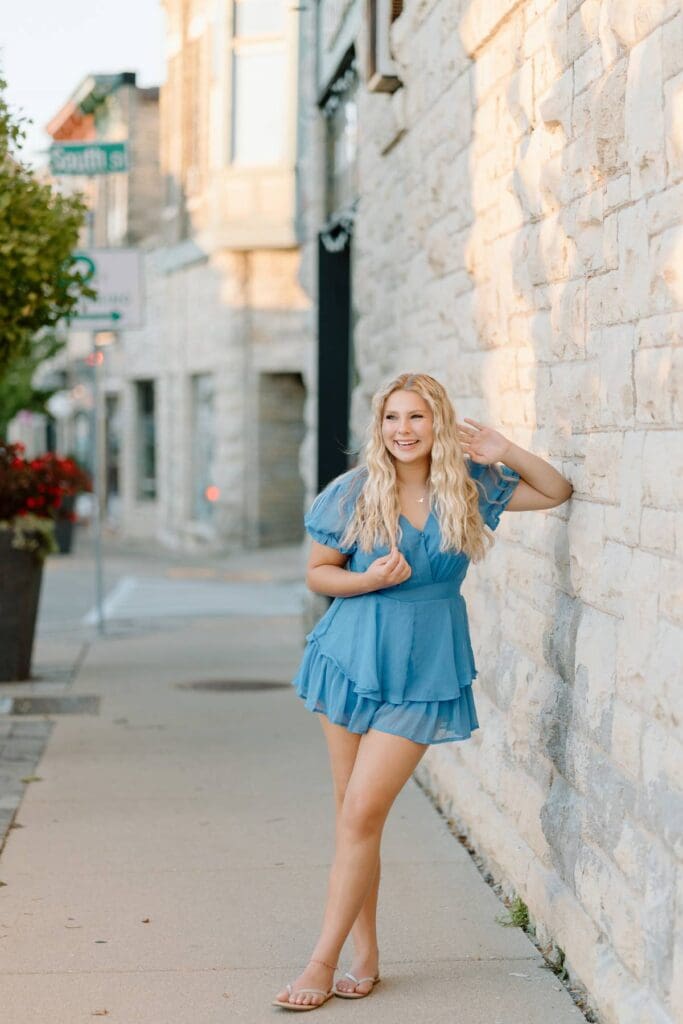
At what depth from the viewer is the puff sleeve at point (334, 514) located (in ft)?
15.5

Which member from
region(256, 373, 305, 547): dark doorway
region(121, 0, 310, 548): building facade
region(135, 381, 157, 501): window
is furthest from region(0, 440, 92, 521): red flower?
region(135, 381, 157, 501): window

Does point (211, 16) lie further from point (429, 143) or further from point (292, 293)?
point (429, 143)

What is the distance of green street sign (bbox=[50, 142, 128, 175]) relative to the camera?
12.5 metres

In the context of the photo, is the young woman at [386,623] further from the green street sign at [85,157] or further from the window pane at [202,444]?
the window pane at [202,444]

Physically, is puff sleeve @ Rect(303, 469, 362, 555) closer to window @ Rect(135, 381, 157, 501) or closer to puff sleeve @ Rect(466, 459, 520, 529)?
puff sleeve @ Rect(466, 459, 520, 529)

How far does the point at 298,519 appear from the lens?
79.1ft

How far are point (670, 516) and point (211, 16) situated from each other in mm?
21630

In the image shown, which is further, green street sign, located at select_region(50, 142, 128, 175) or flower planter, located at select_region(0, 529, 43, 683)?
green street sign, located at select_region(50, 142, 128, 175)

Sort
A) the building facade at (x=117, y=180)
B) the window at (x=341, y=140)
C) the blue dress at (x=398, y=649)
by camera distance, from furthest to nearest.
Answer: the building facade at (x=117, y=180)
the window at (x=341, y=140)
the blue dress at (x=398, y=649)

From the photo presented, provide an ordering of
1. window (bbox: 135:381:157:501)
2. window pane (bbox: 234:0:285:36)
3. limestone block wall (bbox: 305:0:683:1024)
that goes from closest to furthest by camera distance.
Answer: limestone block wall (bbox: 305:0:683:1024), window pane (bbox: 234:0:285:36), window (bbox: 135:381:157:501)

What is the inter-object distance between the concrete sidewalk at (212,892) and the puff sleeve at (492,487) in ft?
4.67

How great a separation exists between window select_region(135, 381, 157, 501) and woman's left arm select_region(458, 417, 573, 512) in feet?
88.7

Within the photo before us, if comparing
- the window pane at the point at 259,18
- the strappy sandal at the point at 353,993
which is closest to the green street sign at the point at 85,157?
the strappy sandal at the point at 353,993

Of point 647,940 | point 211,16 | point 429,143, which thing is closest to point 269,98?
point 211,16
